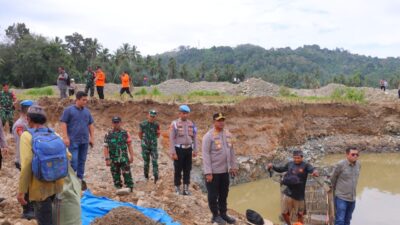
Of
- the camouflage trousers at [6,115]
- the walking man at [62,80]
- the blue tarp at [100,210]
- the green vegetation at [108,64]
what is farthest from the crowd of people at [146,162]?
the green vegetation at [108,64]

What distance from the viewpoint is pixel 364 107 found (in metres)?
23.5

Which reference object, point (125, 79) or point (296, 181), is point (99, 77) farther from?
point (296, 181)

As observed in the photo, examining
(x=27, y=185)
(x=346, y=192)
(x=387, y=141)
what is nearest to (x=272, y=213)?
(x=346, y=192)

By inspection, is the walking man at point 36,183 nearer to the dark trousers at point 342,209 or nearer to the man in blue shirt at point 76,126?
the man in blue shirt at point 76,126

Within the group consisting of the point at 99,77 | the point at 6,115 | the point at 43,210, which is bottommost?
the point at 43,210

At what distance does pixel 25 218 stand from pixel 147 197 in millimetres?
2409

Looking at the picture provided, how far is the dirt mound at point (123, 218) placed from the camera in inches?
207

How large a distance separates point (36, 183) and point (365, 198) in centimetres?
1134

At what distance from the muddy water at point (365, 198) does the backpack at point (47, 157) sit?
7.37 metres

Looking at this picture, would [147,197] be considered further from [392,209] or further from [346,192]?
[392,209]

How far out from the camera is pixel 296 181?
274 inches

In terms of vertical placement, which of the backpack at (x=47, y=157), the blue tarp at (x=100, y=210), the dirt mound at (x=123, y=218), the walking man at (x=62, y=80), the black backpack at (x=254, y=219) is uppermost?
the walking man at (x=62, y=80)

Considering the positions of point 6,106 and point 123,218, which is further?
point 6,106

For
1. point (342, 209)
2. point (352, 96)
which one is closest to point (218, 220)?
point (342, 209)
